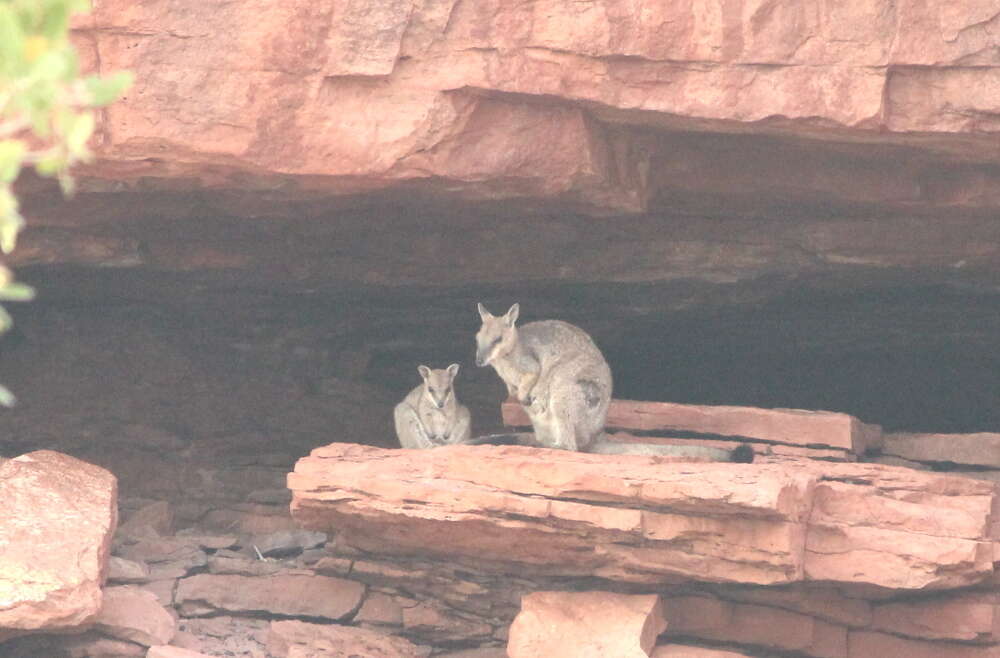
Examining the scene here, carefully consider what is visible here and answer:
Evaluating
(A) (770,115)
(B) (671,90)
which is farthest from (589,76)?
(A) (770,115)

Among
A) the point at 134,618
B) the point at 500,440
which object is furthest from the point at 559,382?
the point at 134,618

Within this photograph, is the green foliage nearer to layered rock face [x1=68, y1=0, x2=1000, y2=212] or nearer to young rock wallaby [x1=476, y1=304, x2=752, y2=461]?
layered rock face [x1=68, y1=0, x2=1000, y2=212]

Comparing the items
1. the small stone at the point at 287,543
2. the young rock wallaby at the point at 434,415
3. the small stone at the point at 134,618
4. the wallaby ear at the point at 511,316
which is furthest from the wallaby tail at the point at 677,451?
the small stone at the point at 134,618

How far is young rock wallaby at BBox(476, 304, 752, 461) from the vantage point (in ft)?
31.8

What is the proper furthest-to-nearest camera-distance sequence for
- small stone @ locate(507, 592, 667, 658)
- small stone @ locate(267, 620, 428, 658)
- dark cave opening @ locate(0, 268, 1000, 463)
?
dark cave opening @ locate(0, 268, 1000, 463)
small stone @ locate(267, 620, 428, 658)
small stone @ locate(507, 592, 667, 658)

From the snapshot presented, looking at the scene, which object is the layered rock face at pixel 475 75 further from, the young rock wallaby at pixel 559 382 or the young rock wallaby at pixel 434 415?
the young rock wallaby at pixel 434 415

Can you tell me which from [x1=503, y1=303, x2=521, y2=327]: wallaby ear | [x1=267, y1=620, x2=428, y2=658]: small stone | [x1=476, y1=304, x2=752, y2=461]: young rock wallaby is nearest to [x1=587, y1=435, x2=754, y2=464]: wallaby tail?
[x1=476, y1=304, x2=752, y2=461]: young rock wallaby

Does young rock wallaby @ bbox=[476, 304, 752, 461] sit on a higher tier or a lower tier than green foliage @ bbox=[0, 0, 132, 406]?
higher

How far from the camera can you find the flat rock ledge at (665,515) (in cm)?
852

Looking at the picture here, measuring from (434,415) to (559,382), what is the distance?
1676mm

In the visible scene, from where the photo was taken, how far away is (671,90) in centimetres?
859

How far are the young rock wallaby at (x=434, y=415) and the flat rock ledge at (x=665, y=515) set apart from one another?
5.76 ft

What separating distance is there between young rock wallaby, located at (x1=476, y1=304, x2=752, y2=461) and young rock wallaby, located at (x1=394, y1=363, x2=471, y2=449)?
2.66ft

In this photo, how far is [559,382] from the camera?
991 cm
